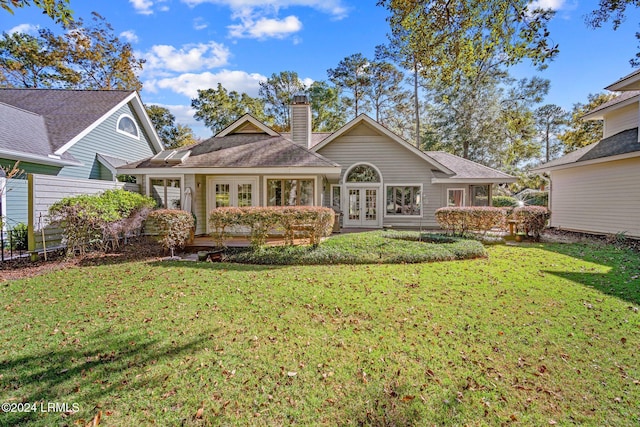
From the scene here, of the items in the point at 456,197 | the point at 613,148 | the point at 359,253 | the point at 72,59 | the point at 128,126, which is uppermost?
the point at 72,59

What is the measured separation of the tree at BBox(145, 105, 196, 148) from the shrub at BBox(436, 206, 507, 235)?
28833 mm

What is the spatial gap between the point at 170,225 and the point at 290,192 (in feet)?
16.8

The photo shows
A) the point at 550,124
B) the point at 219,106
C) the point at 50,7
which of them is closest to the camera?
the point at 50,7

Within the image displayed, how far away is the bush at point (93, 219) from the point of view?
8.29 meters

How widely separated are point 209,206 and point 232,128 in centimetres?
418

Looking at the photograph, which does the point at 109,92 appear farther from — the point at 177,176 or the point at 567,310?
the point at 567,310

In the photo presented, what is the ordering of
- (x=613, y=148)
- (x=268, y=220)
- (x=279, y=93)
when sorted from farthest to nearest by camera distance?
(x=279, y=93)
(x=613, y=148)
(x=268, y=220)

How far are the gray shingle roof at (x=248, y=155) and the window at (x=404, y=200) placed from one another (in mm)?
5893

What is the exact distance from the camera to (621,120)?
14617 millimetres

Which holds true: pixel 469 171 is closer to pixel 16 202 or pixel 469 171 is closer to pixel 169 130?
pixel 16 202

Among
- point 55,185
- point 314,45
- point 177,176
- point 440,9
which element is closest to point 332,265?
point 440,9

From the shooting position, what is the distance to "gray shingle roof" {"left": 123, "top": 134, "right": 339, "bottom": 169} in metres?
11.5

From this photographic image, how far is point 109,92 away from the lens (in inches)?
619

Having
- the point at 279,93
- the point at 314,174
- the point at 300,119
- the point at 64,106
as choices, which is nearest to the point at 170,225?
the point at 314,174
